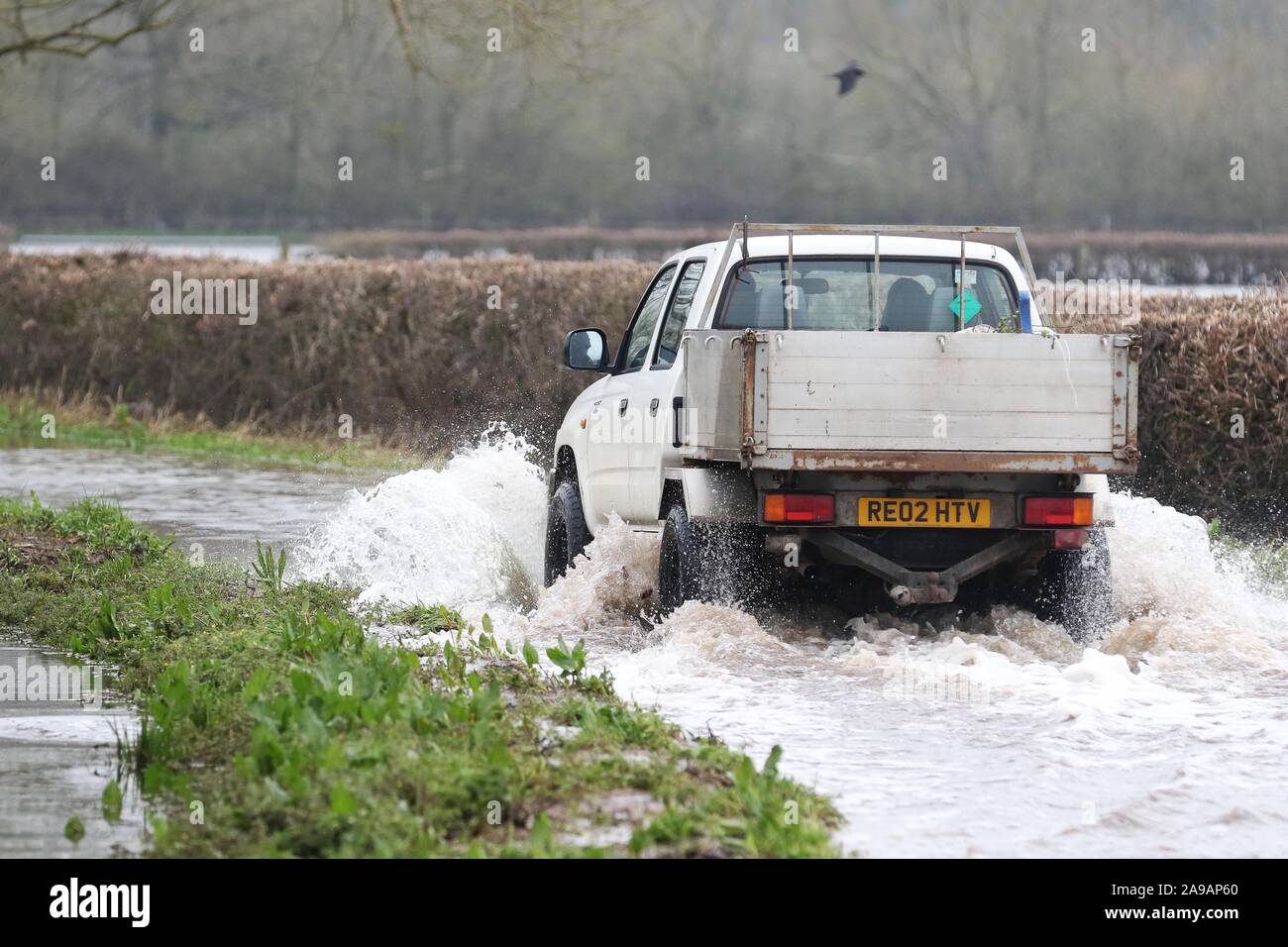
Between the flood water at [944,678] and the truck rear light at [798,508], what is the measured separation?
586 millimetres

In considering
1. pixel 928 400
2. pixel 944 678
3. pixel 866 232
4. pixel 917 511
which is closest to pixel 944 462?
pixel 928 400

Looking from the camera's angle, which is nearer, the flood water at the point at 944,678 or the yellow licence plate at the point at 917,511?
the flood water at the point at 944,678

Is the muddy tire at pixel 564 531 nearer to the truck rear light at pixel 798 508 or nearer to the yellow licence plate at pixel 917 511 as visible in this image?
the truck rear light at pixel 798 508

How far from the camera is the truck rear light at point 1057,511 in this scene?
8648 mm

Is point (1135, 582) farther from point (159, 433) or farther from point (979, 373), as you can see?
point (159, 433)

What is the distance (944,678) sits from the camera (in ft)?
26.7

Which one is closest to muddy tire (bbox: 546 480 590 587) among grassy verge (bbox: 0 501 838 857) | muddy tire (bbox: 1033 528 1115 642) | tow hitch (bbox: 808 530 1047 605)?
grassy verge (bbox: 0 501 838 857)

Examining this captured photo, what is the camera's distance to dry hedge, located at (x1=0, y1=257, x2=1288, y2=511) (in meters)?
19.7

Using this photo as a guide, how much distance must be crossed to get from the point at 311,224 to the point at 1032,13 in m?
27.5

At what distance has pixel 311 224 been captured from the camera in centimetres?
6166

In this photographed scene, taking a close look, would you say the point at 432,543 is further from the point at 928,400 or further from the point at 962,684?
the point at 962,684

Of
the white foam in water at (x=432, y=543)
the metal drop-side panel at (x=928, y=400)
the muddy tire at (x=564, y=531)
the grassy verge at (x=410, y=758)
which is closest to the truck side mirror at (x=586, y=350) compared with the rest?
the muddy tire at (x=564, y=531)

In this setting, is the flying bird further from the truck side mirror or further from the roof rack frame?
the roof rack frame
